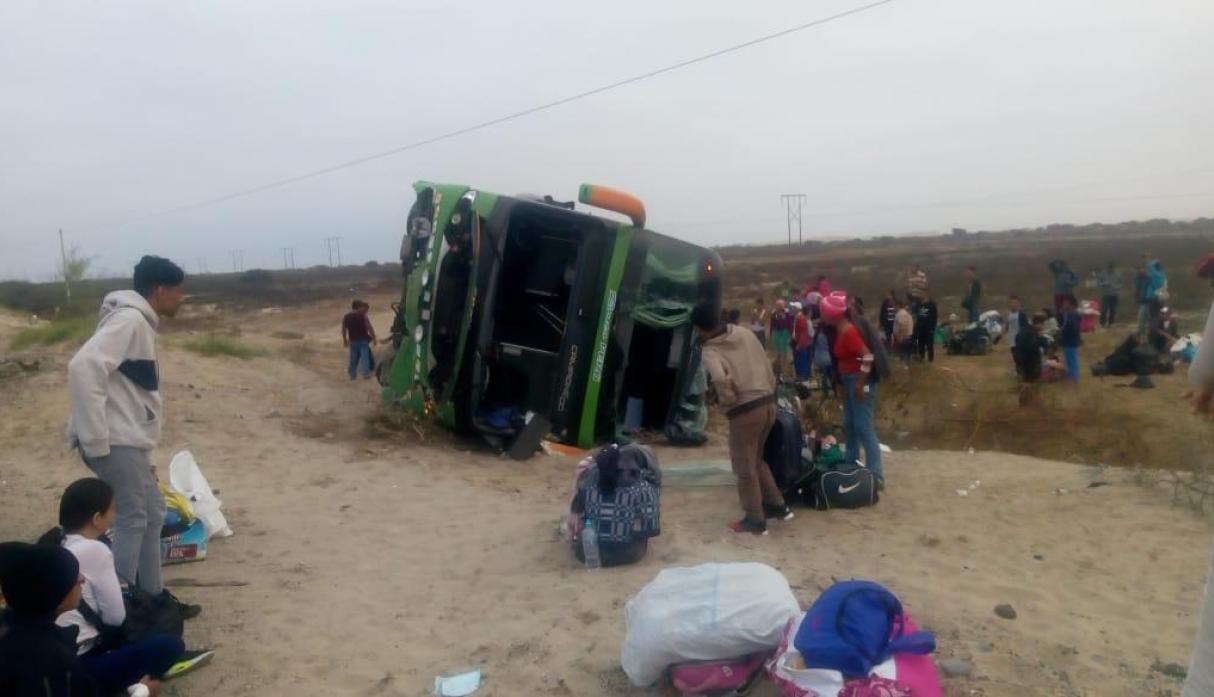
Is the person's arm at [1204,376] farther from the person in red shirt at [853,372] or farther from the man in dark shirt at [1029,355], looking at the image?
the man in dark shirt at [1029,355]

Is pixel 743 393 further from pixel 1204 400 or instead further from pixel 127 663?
pixel 1204 400

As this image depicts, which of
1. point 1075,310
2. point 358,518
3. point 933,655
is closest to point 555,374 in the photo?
point 358,518

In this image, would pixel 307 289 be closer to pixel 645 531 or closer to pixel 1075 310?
pixel 1075 310

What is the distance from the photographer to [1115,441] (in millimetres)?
11203

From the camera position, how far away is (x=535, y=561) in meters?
6.23

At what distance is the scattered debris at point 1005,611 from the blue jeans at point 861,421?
237 cm

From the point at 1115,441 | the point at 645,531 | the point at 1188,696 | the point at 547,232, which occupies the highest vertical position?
the point at 547,232

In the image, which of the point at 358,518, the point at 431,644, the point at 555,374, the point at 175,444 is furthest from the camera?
the point at 555,374

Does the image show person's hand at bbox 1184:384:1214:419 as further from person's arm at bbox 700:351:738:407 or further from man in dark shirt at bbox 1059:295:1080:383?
man in dark shirt at bbox 1059:295:1080:383

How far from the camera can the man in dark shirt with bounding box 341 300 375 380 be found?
14.0 m

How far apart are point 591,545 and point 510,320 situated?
5.59 metres

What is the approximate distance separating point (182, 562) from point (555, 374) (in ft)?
16.1

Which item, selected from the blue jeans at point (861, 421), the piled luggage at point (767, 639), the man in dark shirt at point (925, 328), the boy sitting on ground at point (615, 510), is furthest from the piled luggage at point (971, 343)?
the piled luggage at point (767, 639)

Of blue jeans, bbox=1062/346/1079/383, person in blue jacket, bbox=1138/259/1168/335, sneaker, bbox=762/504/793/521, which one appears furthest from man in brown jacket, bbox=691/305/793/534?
person in blue jacket, bbox=1138/259/1168/335
